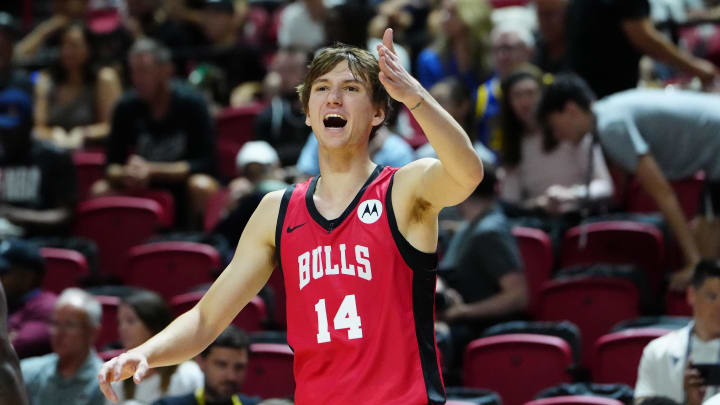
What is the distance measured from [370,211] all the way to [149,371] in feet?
8.66

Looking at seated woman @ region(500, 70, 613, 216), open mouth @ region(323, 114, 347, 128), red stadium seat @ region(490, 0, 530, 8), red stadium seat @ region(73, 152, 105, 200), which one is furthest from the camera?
red stadium seat @ region(490, 0, 530, 8)

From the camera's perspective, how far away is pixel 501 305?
582 centimetres

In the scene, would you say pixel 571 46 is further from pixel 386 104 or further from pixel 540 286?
pixel 386 104

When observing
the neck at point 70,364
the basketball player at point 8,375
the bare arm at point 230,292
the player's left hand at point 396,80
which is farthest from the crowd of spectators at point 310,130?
the player's left hand at point 396,80

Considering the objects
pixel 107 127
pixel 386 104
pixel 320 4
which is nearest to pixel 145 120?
pixel 107 127

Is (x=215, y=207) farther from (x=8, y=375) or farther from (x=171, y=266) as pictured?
(x=8, y=375)

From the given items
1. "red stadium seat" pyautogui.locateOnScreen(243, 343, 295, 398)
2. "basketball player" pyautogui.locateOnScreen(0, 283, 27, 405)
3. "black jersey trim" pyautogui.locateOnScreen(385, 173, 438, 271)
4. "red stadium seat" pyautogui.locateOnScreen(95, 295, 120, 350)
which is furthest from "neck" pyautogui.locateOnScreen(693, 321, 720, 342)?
"red stadium seat" pyautogui.locateOnScreen(95, 295, 120, 350)

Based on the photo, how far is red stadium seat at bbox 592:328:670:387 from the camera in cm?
509

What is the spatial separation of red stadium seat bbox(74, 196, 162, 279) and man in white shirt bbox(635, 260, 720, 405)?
11.2 ft

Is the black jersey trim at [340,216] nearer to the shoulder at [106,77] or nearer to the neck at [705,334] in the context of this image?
the neck at [705,334]

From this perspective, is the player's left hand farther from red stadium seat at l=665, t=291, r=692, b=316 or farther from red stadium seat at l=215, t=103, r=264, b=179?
red stadium seat at l=215, t=103, r=264, b=179

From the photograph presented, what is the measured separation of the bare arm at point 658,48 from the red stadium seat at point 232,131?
290 centimetres

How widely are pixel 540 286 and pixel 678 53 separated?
1425mm

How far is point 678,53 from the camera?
21.0 ft
